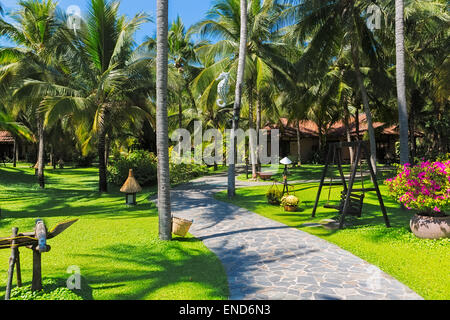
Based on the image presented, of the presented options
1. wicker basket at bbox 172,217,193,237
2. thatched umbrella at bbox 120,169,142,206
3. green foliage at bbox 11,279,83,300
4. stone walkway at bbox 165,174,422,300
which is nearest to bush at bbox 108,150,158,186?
thatched umbrella at bbox 120,169,142,206

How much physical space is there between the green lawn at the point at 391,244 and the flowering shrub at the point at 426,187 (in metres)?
0.76

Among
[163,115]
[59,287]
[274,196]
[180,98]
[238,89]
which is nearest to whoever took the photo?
[59,287]

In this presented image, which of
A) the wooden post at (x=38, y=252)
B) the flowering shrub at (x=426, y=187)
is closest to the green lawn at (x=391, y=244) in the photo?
the flowering shrub at (x=426, y=187)

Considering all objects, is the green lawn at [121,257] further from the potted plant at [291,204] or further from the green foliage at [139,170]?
the green foliage at [139,170]

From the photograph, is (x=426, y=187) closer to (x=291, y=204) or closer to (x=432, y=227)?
(x=432, y=227)

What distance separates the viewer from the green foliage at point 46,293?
4398 millimetres

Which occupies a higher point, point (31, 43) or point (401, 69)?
point (31, 43)

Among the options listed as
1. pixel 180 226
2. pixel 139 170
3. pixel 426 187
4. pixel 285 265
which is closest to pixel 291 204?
pixel 426 187

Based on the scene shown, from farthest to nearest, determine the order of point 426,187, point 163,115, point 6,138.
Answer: point 6,138, point 163,115, point 426,187

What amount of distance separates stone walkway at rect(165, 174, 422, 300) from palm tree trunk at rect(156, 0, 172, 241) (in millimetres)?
1038

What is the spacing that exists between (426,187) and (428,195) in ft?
0.66

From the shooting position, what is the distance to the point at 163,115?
23.4 ft
